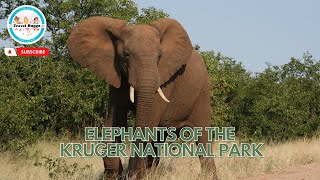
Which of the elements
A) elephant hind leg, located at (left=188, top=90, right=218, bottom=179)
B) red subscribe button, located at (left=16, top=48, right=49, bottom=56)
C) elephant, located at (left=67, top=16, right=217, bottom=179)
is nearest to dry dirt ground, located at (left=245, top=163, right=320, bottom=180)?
elephant hind leg, located at (left=188, top=90, right=218, bottom=179)

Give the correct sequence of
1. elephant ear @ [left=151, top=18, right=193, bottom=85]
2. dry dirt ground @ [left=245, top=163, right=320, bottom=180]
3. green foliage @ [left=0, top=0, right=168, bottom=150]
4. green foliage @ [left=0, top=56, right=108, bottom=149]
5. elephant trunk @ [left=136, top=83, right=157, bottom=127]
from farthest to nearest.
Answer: green foliage @ [left=0, top=56, right=108, bottom=149] → green foliage @ [left=0, top=0, right=168, bottom=150] → dry dirt ground @ [left=245, top=163, right=320, bottom=180] → elephant ear @ [left=151, top=18, right=193, bottom=85] → elephant trunk @ [left=136, top=83, right=157, bottom=127]

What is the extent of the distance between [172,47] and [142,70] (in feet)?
4.90

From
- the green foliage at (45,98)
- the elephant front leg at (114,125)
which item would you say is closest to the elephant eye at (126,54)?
the elephant front leg at (114,125)

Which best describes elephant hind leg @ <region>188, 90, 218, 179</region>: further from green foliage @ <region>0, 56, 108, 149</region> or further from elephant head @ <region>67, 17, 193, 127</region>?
green foliage @ <region>0, 56, 108, 149</region>

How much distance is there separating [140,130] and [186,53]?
2.00m

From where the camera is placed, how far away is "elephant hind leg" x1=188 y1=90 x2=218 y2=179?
10.3 m

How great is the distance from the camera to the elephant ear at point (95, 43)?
9.12 m

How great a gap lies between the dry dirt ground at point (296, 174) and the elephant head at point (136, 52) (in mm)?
2753

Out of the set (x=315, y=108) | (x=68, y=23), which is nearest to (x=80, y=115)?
(x=68, y=23)

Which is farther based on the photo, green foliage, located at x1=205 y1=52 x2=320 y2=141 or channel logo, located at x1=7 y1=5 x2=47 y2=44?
green foliage, located at x1=205 y1=52 x2=320 y2=141

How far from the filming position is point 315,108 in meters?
24.2

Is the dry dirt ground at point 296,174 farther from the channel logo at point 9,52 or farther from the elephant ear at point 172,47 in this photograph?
the channel logo at point 9,52

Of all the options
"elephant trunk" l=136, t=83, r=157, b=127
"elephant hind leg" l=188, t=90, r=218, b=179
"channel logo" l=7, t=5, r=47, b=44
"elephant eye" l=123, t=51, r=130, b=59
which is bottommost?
"elephant hind leg" l=188, t=90, r=218, b=179

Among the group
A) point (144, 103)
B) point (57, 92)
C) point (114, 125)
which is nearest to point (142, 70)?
point (144, 103)
